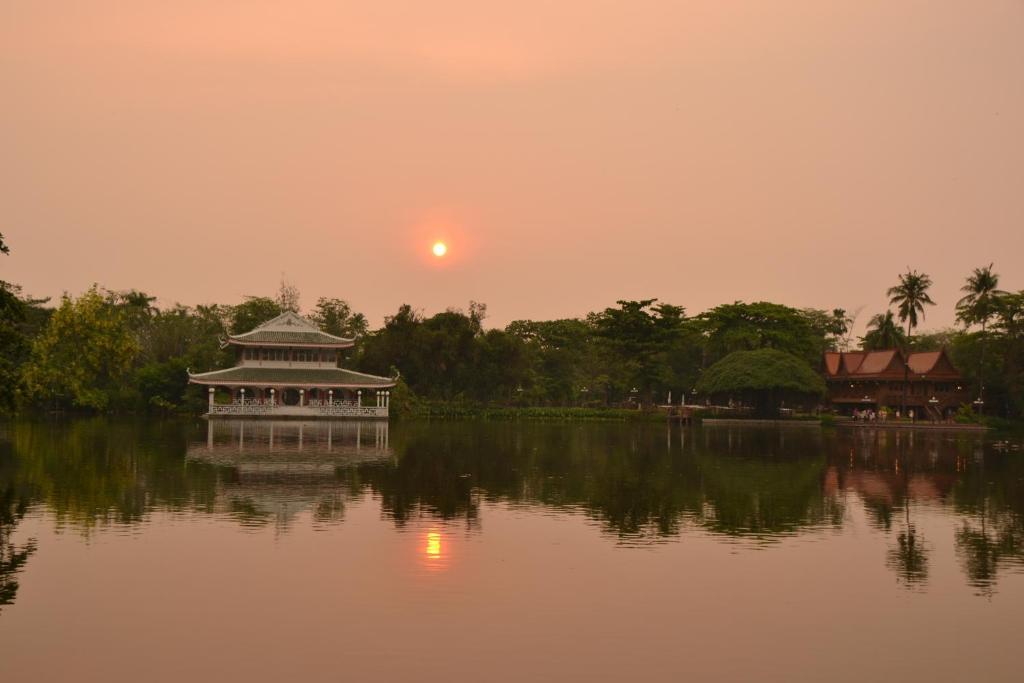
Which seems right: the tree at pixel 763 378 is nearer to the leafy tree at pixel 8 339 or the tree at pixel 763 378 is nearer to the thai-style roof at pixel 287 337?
the thai-style roof at pixel 287 337

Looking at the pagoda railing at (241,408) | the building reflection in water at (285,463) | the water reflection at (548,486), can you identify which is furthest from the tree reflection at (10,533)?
the pagoda railing at (241,408)

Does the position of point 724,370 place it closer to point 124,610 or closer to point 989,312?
point 989,312

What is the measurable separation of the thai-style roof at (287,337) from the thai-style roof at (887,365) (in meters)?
39.9

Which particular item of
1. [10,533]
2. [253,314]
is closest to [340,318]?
[253,314]

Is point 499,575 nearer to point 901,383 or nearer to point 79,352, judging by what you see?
point 79,352

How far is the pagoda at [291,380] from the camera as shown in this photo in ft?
220

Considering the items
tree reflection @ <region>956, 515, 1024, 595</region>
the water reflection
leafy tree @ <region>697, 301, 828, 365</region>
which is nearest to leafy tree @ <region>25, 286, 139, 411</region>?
the water reflection

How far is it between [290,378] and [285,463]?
39.2m

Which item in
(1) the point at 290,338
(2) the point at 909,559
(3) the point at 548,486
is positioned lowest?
(2) the point at 909,559

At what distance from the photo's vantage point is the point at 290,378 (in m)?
70.1

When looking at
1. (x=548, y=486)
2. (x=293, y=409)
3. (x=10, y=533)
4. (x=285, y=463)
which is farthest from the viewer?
(x=293, y=409)

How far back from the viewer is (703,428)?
220 feet

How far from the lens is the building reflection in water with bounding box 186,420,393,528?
2102 centimetres

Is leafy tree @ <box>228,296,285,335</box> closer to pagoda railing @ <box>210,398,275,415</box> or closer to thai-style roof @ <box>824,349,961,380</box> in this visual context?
pagoda railing @ <box>210,398,275,415</box>
